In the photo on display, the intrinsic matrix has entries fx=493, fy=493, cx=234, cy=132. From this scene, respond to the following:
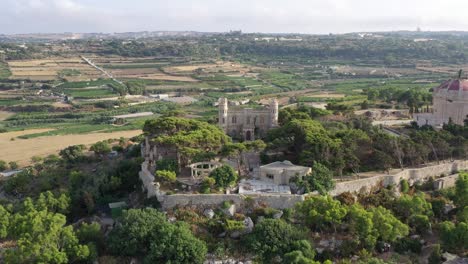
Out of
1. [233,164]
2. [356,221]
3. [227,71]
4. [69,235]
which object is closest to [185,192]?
[233,164]

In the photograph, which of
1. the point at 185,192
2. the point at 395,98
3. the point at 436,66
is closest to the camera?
the point at 185,192

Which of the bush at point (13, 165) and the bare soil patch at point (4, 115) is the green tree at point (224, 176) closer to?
the bush at point (13, 165)

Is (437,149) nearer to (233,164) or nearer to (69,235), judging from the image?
(233,164)

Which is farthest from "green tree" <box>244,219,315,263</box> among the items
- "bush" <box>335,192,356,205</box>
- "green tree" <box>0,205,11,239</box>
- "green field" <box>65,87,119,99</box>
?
"green field" <box>65,87,119,99</box>

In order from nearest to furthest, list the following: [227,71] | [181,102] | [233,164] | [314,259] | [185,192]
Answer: [314,259], [185,192], [233,164], [181,102], [227,71]

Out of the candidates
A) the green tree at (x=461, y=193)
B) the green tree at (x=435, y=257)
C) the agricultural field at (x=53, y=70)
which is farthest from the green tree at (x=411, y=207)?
the agricultural field at (x=53, y=70)

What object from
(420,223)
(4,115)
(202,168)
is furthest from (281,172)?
(4,115)
